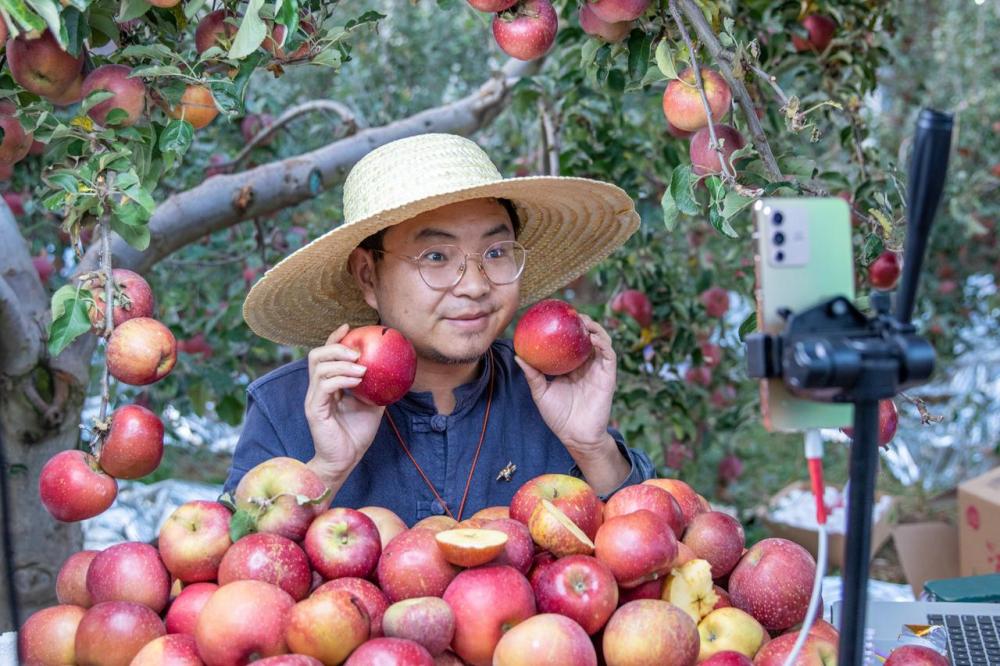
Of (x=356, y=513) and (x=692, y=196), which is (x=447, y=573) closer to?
(x=356, y=513)

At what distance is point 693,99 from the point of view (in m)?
1.62

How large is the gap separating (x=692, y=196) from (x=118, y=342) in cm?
87

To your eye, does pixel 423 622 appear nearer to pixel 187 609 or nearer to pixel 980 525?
pixel 187 609

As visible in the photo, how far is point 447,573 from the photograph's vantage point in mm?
1182

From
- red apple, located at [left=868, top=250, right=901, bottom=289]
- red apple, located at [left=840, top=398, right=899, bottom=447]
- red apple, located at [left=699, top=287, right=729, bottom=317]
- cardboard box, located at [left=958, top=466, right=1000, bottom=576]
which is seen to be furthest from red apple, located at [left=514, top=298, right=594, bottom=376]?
cardboard box, located at [left=958, top=466, right=1000, bottom=576]

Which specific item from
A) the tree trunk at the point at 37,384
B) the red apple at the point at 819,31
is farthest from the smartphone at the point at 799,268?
the red apple at the point at 819,31

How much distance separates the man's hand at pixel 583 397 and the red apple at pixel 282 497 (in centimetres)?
64

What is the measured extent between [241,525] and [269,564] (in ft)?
0.34

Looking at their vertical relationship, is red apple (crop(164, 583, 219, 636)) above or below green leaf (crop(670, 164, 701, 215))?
below

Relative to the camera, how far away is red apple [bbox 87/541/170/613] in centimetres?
120

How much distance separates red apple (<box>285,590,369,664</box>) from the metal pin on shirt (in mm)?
923

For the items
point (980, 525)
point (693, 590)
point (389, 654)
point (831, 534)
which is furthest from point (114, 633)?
point (831, 534)

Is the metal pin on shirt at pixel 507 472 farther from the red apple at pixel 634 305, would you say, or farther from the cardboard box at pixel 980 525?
the cardboard box at pixel 980 525

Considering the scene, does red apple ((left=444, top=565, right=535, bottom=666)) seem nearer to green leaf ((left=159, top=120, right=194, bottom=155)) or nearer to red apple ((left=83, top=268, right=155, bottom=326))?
red apple ((left=83, top=268, right=155, bottom=326))
